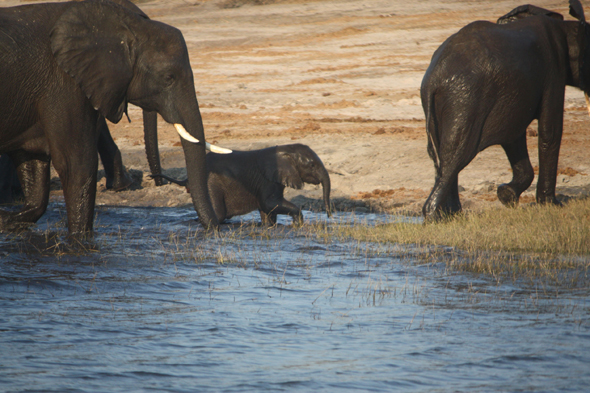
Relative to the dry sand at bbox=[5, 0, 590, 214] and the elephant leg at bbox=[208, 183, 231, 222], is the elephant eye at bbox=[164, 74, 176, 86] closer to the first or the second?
the elephant leg at bbox=[208, 183, 231, 222]

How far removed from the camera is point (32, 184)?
760cm

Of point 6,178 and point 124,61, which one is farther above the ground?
point 124,61

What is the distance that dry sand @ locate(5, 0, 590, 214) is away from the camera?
11836 mm

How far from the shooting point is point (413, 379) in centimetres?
382

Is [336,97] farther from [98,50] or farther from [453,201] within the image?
[98,50]

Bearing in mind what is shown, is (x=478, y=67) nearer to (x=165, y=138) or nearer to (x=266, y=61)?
(x=165, y=138)

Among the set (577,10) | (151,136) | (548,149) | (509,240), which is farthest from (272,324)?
(151,136)

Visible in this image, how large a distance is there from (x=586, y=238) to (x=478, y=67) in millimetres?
2054

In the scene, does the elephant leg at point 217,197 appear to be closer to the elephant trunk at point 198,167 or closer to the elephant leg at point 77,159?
the elephant trunk at point 198,167

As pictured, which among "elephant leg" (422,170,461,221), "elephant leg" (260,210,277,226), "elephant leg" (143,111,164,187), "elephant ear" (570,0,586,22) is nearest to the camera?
"elephant leg" (422,170,461,221)

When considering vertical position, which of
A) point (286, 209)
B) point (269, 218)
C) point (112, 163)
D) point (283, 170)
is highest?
point (283, 170)

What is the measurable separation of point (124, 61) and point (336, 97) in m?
13.6

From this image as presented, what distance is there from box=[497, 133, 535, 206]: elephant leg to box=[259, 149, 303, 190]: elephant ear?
2.47 meters

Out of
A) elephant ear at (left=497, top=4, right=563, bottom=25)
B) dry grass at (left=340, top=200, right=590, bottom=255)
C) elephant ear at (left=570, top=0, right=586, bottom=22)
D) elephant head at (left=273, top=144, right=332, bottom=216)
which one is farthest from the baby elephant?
elephant ear at (left=570, top=0, right=586, bottom=22)
